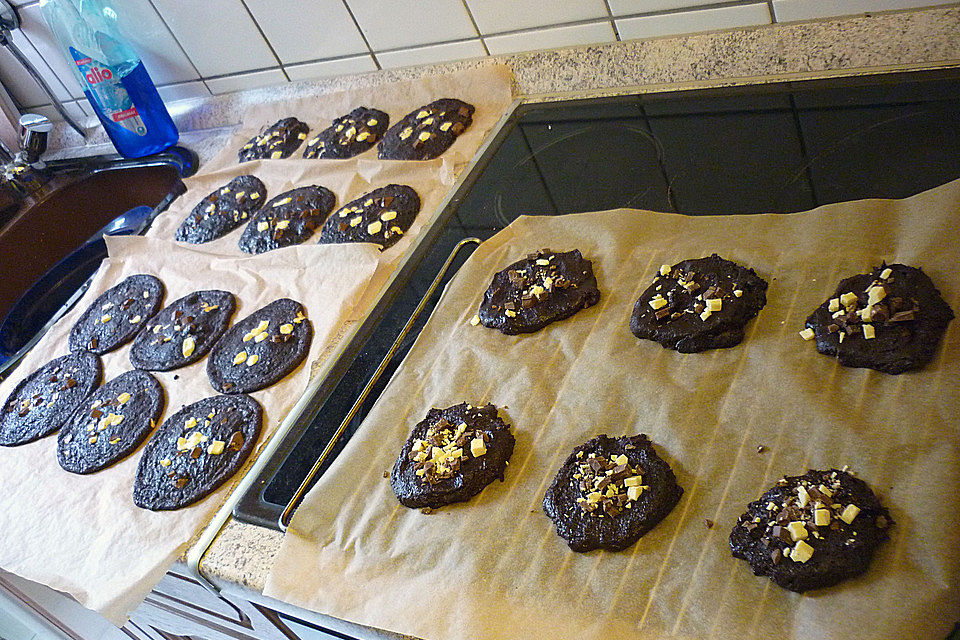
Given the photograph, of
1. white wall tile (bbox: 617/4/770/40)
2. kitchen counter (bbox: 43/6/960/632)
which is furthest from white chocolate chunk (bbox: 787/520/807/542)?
white wall tile (bbox: 617/4/770/40)

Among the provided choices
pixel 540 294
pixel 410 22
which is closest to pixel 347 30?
pixel 410 22

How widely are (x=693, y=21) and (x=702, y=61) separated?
0.06 metres

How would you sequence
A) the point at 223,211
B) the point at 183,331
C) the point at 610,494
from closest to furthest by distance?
the point at 610,494 → the point at 183,331 → the point at 223,211

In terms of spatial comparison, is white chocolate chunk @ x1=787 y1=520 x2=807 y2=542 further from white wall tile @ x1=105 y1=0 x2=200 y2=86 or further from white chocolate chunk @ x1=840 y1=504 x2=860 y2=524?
white wall tile @ x1=105 y1=0 x2=200 y2=86

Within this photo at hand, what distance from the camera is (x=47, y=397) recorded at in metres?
1.24

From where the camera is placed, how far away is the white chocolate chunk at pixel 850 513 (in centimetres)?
61

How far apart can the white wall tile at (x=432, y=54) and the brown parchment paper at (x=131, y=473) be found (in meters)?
0.46

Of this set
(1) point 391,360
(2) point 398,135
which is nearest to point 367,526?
(1) point 391,360

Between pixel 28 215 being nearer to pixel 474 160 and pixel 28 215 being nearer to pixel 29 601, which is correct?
pixel 29 601

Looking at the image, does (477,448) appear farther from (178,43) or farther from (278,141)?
(178,43)

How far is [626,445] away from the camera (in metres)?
0.75

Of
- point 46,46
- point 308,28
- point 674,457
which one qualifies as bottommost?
point 674,457

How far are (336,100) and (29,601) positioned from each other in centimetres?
111

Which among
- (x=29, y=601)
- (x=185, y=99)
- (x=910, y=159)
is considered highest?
(x=185, y=99)
